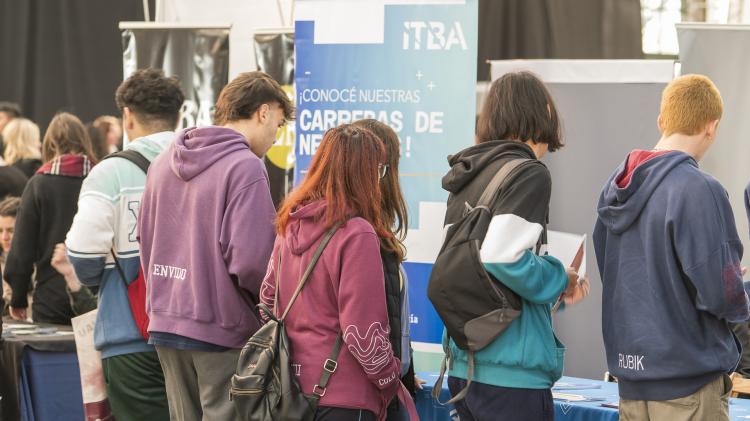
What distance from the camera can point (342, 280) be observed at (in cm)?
217

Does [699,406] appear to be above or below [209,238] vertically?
below

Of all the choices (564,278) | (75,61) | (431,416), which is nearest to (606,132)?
(431,416)

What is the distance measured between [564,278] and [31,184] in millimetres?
2780

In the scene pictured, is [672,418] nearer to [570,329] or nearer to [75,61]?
[570,329]

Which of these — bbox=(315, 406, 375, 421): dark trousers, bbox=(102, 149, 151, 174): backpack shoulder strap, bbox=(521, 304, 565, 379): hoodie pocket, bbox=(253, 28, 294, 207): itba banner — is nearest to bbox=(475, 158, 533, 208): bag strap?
bbox=(521, 304, 565, 379): hoodie pocket

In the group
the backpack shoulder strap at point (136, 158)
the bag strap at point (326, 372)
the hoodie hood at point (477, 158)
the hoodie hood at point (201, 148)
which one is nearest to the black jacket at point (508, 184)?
the hoodie hood at point (477, 158)

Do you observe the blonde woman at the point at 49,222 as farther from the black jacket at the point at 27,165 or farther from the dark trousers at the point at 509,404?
the dark trousers at the point at 509,404

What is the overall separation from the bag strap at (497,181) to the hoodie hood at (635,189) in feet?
0.95

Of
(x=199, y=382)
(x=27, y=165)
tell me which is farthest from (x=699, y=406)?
(x=27, y=165)

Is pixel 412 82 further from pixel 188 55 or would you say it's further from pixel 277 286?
pixel 188 55

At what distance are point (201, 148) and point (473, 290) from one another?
0.89m

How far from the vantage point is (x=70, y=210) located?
421 centimetres

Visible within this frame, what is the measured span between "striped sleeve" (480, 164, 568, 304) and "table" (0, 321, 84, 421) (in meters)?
2.26

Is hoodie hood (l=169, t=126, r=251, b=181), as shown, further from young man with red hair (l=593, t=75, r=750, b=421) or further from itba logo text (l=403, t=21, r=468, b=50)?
itba logo text (l=403, t=21, r=468, b=50)
